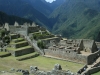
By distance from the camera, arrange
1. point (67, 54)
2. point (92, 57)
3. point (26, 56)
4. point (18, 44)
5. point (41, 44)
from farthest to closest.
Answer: point (41, 44), point (18, 44), point (26, 56), point (67, 54), point (92, 57)

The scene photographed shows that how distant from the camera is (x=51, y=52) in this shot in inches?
1351

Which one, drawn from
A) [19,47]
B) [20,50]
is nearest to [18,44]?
[19,47]

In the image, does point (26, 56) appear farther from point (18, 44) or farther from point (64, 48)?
point (64, 48)

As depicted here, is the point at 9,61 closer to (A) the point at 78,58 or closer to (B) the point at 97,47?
(A) the point at 78,58

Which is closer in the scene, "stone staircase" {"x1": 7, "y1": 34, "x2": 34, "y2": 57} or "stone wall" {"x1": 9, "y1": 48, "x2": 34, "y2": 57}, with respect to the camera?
"stone wall" {"x1": 9, "y1": 48, "x2": 34, "y2": 57}

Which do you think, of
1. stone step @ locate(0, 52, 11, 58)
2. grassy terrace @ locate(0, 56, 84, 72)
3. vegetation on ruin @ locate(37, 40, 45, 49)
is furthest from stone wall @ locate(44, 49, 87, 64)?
stone step @ locate(0, 52, 11, 58)

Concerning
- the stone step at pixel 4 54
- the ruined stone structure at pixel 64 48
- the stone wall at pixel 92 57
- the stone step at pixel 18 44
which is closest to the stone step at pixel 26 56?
the ruined stone structure at pixel 64 48

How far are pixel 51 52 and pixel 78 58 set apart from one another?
5.33 meters

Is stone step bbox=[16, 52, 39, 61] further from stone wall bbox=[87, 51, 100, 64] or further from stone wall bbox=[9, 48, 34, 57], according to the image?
stone wall bbox=[87, 51, 100, 64]

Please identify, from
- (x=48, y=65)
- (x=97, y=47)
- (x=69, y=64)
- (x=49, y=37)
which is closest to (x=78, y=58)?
(x=69, y=64)

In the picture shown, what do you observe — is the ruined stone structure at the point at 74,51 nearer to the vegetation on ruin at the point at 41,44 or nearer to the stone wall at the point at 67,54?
the stone wall at the point at 67,54

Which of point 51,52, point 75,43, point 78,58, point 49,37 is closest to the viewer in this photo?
point 78,58

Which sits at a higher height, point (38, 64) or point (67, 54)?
point (67, 54)

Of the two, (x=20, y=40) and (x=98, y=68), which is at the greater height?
(x=20, y=40)
